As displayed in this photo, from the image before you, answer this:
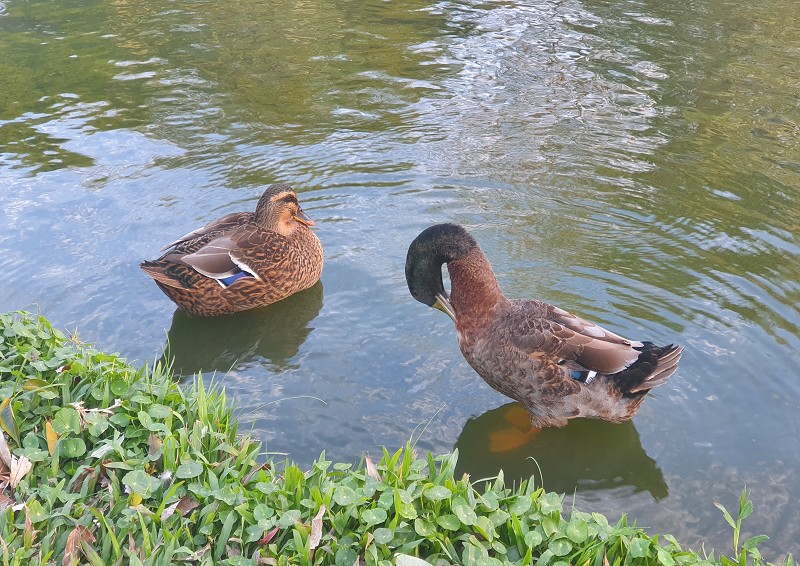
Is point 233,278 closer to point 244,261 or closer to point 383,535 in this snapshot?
point 244,261

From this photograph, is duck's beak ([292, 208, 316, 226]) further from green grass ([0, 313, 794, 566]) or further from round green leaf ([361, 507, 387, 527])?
round green leaf ([361, 507, 387, 527])

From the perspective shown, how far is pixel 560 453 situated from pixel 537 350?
23.2 inches

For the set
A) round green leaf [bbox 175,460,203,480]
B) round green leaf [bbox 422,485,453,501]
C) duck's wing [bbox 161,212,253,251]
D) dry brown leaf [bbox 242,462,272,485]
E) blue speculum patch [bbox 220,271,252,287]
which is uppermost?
round green leaf [bbox 422,485,453,501]

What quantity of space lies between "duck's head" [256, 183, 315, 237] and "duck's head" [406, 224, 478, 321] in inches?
61.9

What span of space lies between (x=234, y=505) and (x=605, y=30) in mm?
9334

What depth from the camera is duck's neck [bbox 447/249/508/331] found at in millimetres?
4730

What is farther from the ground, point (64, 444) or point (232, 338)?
point (64, 444)

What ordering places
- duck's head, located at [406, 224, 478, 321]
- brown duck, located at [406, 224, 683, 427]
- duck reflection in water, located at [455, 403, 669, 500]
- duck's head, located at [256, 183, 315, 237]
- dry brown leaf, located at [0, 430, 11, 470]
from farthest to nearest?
duck's head, located at [256, 183, 315, 237] < duck's head, located at [406, 224, 478, 321] < brown duck, located at [406, 224, 683, 427] < duck reflection in water, located at [455, 403, 669, 500] < dry brown leaf, located at [0, 430, 11, 470]

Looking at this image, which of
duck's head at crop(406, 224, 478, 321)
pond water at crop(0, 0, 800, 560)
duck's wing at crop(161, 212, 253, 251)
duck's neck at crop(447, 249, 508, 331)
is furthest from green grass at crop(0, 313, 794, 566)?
duck's wing at crop(161, 212, 253, 251)

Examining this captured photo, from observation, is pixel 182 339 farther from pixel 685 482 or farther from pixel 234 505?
pixel 685 482

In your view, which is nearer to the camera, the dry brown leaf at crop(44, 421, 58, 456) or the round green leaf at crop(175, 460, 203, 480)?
the round green leaf at crop(175, 460, 203, 480)

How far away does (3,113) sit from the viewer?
30.2 ft

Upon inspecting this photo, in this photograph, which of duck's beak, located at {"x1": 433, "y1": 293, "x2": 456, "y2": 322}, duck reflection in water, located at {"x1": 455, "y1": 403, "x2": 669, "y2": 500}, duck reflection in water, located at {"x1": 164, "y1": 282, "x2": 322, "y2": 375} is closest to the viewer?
duck reflection in water, located at {"x1": 455, "y1": 403, "x2": 669, "y2": 500}

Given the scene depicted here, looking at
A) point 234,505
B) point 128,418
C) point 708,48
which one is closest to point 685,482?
point 234,505
